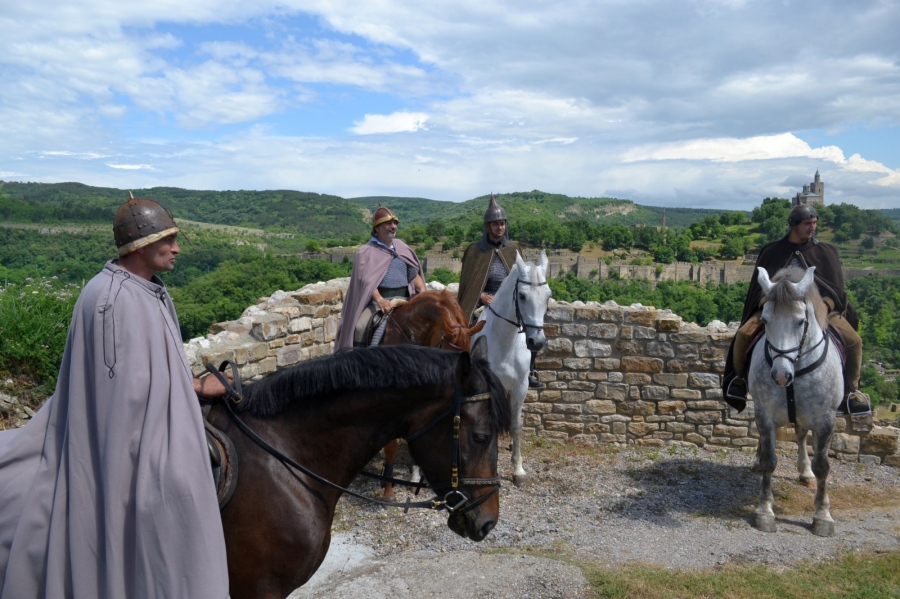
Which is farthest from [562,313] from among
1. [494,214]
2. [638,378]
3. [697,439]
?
[697,439]

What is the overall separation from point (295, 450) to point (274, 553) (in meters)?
0.41

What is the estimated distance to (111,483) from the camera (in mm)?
2252

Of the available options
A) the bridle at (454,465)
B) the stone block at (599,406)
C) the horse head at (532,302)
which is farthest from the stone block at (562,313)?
the bridle at (454,465)

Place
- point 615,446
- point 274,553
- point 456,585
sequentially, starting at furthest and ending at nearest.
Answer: point 615,446
point 456,585
point 274,553

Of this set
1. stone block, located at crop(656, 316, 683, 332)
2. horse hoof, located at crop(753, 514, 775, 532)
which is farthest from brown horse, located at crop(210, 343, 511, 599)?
stone block, located at crop(656, 316, 683, 332)

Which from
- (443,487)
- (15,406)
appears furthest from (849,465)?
(15,406)

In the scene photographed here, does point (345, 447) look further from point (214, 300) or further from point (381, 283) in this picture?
point (214, 300)

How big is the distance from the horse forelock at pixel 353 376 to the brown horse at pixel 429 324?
2.68 m

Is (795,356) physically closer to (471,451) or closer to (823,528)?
(823,528)

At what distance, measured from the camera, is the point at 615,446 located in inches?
329

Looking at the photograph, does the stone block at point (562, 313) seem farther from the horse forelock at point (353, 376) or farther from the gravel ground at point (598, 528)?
the horse forelock at point (353, 376)

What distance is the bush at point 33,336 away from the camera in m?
5.10

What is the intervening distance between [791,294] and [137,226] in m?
5.12

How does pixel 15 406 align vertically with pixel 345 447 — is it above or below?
below
